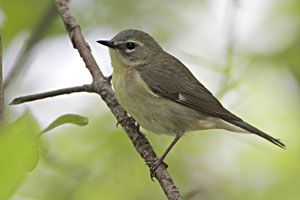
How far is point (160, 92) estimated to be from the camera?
429cm

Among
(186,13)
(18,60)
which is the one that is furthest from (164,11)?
(18,60)

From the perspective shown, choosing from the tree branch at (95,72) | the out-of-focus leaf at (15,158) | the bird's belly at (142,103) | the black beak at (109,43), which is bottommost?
the out-of-focus leaf at (15,158)

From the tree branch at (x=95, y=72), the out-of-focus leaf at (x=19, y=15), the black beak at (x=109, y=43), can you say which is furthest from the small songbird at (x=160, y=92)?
the out-of-focus leaf at (x=19, y=15)

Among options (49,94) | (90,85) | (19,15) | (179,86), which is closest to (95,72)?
(90,85)

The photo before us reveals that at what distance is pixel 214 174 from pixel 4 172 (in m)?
3.53

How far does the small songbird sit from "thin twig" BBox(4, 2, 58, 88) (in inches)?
31.5

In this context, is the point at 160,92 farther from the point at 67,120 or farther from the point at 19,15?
the point at 67,120

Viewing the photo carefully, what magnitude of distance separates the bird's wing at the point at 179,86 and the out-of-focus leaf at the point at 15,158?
3151 mm

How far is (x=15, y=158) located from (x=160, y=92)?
3232mm

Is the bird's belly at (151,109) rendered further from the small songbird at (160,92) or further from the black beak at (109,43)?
the black beak at (109,43)

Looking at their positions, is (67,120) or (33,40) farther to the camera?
(33,40)

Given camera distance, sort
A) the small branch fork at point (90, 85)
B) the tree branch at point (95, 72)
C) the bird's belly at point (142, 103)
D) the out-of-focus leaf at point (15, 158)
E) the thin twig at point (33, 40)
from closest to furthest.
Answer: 1. the out-of-focus leaf at point (15, 158)
2. the thin twig at point (33, 40)
3. the small branch fork at point (90, 85)
4. the tree branch at point (95, 72)
5. the bird's belly at point (142, 103)

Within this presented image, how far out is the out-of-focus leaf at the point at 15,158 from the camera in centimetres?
109

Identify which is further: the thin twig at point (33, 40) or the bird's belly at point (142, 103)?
the bird's belly at point (142, 103)
